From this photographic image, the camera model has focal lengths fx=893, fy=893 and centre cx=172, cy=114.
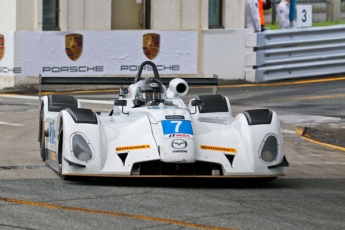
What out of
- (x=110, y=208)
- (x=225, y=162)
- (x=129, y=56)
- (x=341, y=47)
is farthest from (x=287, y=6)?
(x=110, y=208)

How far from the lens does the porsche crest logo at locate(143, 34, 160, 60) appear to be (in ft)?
73.8

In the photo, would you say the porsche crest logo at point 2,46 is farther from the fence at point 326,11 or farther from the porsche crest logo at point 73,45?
the fence at point 326,11

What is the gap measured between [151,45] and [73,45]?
212cm

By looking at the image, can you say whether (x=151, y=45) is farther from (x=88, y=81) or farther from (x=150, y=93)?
(x=150, y=93)

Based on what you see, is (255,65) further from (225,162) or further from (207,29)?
(225,162)

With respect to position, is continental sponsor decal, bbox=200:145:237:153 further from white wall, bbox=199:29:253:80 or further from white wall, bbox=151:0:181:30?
white wall, bbox=151:0:181:30

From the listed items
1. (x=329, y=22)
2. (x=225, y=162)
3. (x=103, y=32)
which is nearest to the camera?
(x=225, y=162)

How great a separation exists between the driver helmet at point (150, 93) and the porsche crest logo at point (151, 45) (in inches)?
453

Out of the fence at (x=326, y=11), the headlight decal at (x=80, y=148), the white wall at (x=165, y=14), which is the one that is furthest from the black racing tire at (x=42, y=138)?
the fence at (x=326, y=11)

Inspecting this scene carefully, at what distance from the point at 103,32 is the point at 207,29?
296 cm

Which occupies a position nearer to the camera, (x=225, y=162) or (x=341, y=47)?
(x=225, y=162)

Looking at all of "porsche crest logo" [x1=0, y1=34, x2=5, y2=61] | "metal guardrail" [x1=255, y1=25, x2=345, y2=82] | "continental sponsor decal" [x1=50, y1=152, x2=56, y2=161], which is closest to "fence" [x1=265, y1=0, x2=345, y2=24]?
"metal guardrail" [x1=255, y1=25, x2=345, y2=82]

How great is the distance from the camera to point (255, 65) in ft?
76.8

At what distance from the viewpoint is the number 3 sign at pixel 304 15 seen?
81.0 feet
